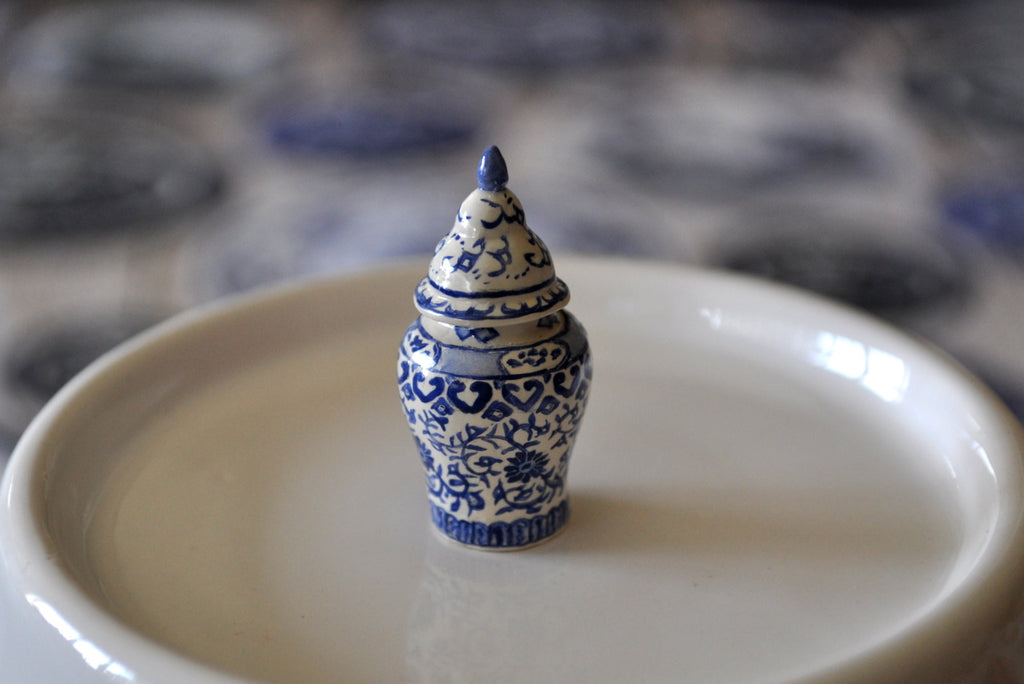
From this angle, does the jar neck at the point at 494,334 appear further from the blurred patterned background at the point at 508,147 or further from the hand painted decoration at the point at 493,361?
the blurred patterned background at the point at 508,147

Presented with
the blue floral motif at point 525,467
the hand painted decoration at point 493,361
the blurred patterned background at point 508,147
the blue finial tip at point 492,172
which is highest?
the blue finial tip at point 492,172

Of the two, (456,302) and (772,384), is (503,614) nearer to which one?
(456,302)

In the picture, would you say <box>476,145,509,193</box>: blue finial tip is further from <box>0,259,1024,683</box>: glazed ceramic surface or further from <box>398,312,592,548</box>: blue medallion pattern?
<box>0,259,1024,683</box>: glazed ceramic surface

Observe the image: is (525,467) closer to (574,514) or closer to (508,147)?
(574,514)

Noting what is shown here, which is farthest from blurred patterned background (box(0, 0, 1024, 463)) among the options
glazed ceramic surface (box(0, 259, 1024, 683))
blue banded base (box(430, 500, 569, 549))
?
Answer: blue banded base (box(430, 500, 569, 549))

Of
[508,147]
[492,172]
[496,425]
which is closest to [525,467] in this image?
[496,425]

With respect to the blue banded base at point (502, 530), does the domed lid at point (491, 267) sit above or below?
above

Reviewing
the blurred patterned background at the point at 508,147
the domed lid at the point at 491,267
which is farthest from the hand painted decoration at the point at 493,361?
the blurred patterned background at the point at 508,147

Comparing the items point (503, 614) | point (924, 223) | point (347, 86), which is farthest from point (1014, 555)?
point (347, 86)
